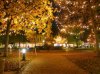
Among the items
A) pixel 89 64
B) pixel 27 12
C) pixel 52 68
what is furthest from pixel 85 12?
pixel 52 68

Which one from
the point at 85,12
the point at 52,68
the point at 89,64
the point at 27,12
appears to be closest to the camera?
the point at 52,68

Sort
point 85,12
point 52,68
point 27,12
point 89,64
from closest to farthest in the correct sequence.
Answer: point 52,68, point 89,64, point 27,12, point 85,12

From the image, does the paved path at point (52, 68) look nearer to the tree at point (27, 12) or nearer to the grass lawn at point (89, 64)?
the grass lawn at point (89, 64)

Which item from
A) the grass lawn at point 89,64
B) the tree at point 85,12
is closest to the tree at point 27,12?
the grass lawn at point 89,64

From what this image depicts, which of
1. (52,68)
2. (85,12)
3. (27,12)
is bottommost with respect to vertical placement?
(52,68)

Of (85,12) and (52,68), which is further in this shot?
(85,12)

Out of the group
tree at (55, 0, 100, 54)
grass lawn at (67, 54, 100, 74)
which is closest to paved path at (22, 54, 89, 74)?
grass lawn at (67, 54, 100, 74)

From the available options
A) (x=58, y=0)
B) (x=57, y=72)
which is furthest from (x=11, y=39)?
(x=57, y=72)

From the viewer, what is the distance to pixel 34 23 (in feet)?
104

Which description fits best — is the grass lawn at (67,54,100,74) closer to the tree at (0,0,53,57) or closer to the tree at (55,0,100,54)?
the tree at (0,0,53,57)

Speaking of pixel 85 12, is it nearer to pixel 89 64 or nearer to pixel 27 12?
pixel 27 12

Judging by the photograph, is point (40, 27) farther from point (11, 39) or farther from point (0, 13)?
point (11, 39)

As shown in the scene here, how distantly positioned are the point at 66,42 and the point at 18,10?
5464 cm

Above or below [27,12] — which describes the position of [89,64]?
below
